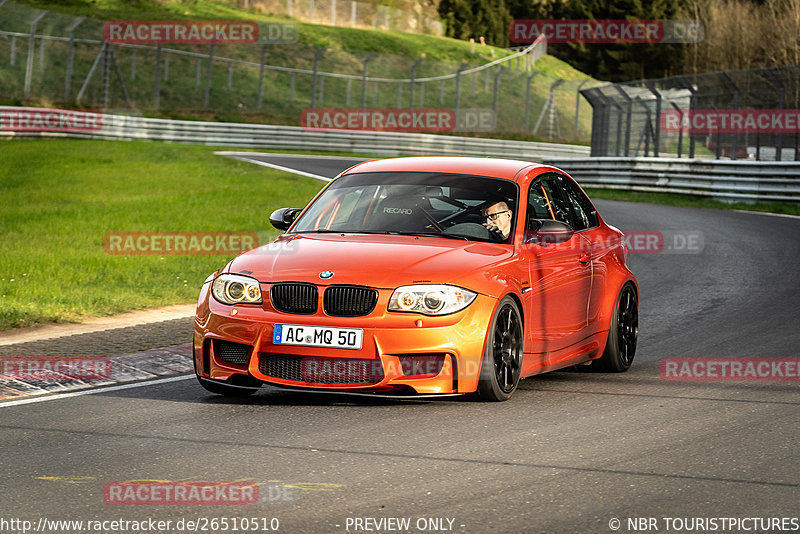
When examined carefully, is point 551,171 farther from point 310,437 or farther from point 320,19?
point 320,19

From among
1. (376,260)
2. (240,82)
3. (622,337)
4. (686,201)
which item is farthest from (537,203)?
(240,82)

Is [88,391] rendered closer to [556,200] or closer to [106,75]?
[556,200]

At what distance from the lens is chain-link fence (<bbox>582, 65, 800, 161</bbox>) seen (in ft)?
95.3

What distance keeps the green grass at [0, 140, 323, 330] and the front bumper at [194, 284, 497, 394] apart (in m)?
4.70

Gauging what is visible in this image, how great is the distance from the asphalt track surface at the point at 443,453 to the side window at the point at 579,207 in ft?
3.85

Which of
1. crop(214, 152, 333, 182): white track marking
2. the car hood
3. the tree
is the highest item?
the tree

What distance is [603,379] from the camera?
916cm

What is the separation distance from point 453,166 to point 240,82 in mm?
47562

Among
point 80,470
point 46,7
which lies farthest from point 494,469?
point 46,7

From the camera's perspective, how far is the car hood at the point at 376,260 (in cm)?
746

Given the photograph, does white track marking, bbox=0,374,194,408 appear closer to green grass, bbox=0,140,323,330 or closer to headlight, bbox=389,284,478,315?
headlight, bbox=389,284,478,315

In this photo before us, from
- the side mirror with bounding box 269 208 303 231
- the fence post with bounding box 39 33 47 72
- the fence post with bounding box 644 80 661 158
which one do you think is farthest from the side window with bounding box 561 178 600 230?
the fence post with bounding box 39 33 47 72

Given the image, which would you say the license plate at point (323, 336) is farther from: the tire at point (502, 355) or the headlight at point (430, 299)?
the tire at point (502, 355)

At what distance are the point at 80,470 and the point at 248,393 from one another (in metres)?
2.20
